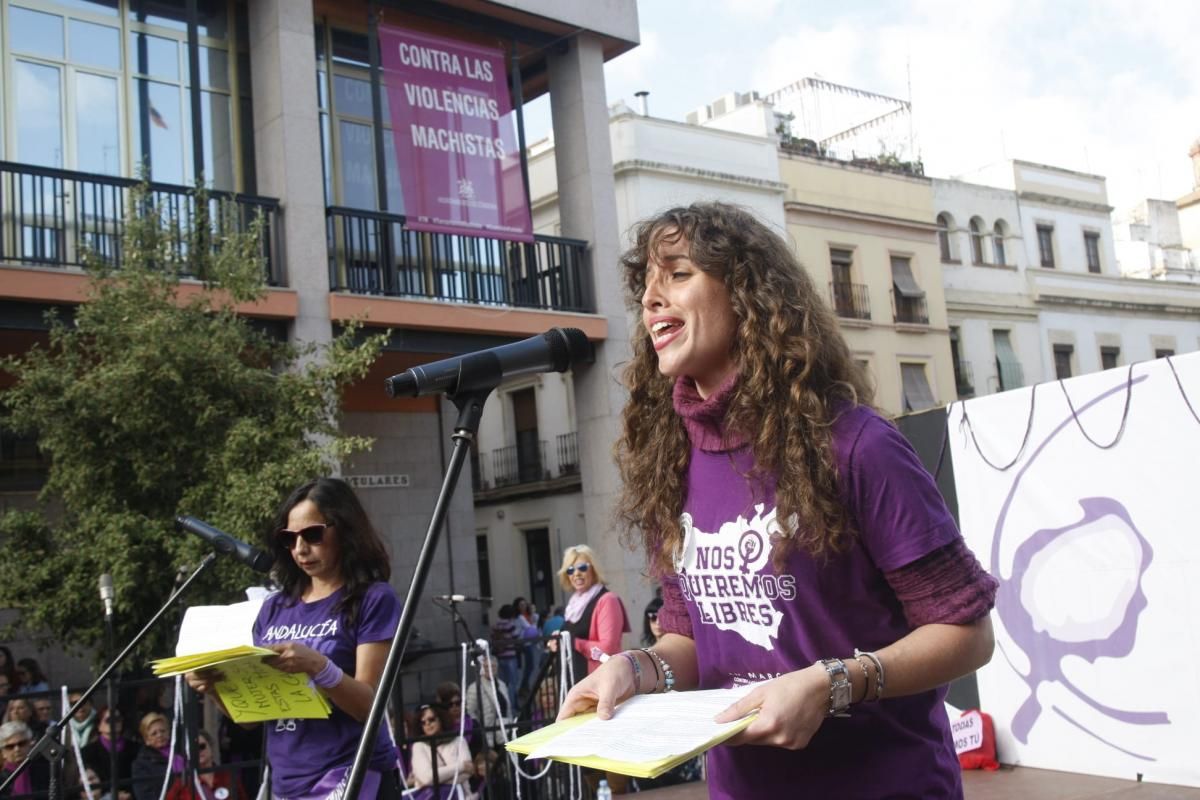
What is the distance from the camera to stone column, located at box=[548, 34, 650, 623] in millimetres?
14242

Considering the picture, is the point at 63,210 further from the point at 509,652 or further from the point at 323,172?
the point at 509,652

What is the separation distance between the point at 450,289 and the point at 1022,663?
26.4 feet

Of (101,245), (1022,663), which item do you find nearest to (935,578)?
(1022,663)

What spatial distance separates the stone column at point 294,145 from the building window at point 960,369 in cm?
2156

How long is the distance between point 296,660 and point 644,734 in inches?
76.6

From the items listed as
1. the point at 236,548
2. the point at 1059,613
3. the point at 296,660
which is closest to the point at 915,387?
the point at 1059,613

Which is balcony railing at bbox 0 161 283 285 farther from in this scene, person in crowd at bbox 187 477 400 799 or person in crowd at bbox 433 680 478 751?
person in crowd at bbox 187 477 400 799

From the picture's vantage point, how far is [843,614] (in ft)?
6.94

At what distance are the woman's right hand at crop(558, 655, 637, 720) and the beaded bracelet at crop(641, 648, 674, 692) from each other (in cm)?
14

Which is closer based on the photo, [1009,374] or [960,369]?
[960,369]

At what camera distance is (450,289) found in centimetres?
1383

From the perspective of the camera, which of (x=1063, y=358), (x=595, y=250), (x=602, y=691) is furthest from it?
(x=1063, y=358)

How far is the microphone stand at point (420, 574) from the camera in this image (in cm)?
224

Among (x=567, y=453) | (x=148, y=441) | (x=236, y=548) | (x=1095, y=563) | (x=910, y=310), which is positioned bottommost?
(x=1095, y=563)
